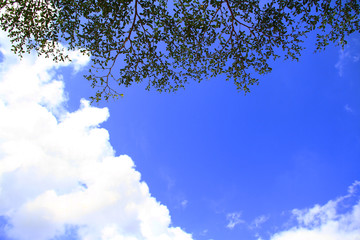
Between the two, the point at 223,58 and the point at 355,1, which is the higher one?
the point at 355,1

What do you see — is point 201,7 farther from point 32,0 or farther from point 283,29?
point 32,0

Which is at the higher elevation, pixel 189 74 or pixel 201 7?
pixel 201 7

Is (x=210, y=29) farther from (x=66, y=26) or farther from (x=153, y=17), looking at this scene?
(x=66, y=26)

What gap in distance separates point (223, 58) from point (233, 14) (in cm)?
183

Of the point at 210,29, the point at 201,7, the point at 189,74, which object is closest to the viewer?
the point at 201,7

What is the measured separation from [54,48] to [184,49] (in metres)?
6.50

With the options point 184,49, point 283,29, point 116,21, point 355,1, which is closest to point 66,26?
point 116,21

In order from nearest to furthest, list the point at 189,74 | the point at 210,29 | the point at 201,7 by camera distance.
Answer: the point at 201,7, the point at 210,29, the point at 189,74

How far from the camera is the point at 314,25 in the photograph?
9398 millimetres

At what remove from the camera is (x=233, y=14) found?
31.5 ft

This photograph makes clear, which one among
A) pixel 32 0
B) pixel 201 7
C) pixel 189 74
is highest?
pixel 32 0

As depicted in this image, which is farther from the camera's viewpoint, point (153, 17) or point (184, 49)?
point (184, 49)

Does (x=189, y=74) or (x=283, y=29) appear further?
(x=189, y=74)

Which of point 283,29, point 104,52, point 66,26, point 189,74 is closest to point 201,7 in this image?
point 189,74
